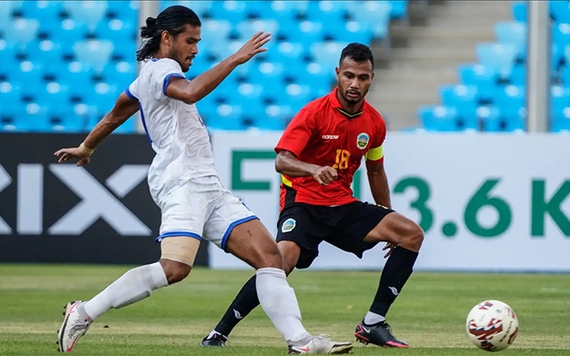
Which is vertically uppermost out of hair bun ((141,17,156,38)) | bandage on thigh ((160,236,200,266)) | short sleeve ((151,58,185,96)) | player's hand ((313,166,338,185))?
hair bun ((141,17,156,38))

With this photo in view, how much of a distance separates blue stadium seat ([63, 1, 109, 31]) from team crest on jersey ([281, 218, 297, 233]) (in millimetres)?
13554

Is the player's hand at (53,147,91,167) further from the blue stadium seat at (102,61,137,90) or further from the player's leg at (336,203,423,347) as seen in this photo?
the blue stadium seat at (102,61,137,90)

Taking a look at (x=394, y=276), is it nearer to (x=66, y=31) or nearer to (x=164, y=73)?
(x=164, y=73)

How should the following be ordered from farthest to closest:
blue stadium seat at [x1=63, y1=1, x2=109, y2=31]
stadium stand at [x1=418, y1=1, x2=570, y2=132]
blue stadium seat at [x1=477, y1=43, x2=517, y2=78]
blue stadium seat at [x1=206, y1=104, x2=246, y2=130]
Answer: blue stadium seat at [x1=63, y1=1, x2=109, y2=31] → blue stadium seat at [x1=477, y1=43, x2=517, y2=78] → stadium stand at [x1=418, y1=1, x2=570, y2=132] → blue stadium seat at [x1=206, y1=104, x2=246, y2=130]

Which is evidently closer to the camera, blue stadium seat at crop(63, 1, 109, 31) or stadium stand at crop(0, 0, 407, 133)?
Answer: stadium stand at crop(0, 0, 407, 133)

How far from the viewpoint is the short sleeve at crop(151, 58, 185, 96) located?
19.3ft

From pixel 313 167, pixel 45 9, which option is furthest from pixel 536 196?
pixel 45 9

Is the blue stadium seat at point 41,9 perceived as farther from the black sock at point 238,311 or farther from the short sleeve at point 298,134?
the black sock at point 238,311

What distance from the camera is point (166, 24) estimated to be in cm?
613

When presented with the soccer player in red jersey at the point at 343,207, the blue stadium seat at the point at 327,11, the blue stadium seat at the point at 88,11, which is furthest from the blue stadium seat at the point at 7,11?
the soccer player in red jersey at the point at 343,207

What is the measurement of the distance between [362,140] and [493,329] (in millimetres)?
1614

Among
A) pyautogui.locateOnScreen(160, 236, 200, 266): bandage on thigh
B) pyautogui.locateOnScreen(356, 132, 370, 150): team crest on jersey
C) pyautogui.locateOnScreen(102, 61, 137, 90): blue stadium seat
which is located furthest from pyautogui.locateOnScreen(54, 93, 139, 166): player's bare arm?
pyautogui.locateOnScreen(102, 61, 137, 90): blue stadium seat

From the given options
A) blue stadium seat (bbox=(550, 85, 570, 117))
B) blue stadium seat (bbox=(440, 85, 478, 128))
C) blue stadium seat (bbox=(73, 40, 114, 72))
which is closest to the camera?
blue stadium seat (bbox=(550, 85, 570, 117))

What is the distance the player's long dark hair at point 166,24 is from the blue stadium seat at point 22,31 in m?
14.3
